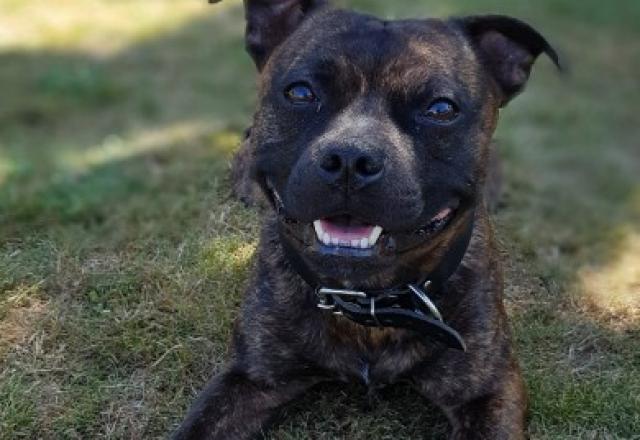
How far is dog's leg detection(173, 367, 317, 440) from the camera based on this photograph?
3831 millimetres

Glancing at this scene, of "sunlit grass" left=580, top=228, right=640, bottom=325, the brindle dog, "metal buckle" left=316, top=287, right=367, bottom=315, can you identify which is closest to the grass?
"sunlit grass" left=580, top=228, right=640, bottom=325

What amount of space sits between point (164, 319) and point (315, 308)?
109 cm

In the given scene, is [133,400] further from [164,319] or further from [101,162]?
[101,162]

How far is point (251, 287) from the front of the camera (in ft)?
13.7

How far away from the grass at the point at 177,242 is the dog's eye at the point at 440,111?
1365mm

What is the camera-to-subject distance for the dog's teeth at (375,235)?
338cm

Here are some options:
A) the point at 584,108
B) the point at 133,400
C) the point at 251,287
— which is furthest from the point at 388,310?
the point at 584,108

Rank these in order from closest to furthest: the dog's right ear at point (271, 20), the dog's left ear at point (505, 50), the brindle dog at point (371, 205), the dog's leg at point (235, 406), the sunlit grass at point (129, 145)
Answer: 1. the brindle dog at point (371, 205)
2. the dog's leg at point (235, 406)
3. the dog's left ear at point (505, 50)
4. the dog's right ear at point (271, 20)
5. the sunlit grass at point (129, 145)

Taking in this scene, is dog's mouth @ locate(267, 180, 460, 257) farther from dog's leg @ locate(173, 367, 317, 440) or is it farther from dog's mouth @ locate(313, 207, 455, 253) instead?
dog's leg @ locate(173, 367, 317, 440)

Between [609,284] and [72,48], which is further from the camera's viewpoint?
[72,48]

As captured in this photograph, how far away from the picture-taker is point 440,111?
11.7ft

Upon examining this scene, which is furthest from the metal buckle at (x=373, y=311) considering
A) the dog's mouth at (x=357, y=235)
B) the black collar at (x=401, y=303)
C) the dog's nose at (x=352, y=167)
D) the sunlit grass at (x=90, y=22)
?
the sunlit grass at (x=90, y=22)

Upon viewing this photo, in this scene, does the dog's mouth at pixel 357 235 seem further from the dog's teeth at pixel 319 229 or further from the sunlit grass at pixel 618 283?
the sunlit grass at pixel 618 283

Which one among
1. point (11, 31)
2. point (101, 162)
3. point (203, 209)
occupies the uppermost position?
point (203, 209)
